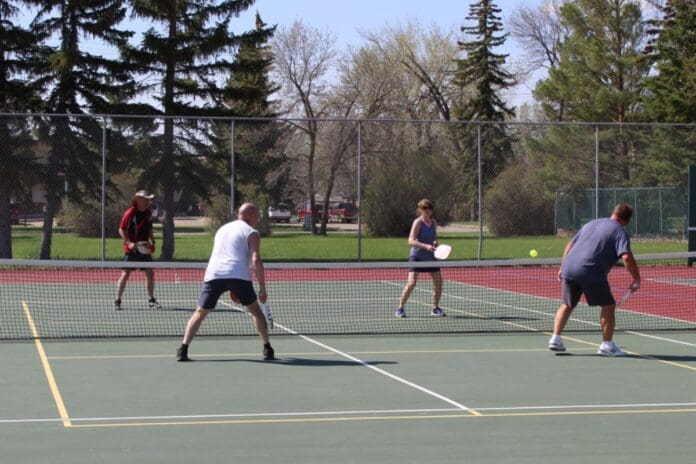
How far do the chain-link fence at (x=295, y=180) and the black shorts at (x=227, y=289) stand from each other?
11991 millimetres

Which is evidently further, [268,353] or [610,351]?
[610,351]

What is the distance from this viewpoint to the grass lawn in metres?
23.9

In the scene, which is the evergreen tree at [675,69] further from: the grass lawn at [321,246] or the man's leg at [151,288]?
the man's leg at [151,288]

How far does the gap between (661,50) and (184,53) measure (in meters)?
21.0

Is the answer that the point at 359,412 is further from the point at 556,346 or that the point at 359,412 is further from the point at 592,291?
the point at 556,346

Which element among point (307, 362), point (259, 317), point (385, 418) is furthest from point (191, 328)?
point (385, 418)

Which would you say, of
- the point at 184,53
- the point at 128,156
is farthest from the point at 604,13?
the point at 128,156

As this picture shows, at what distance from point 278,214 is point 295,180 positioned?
15.9ft

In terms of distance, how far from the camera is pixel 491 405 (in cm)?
870

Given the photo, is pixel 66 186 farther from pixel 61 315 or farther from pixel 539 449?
pixel 539 449

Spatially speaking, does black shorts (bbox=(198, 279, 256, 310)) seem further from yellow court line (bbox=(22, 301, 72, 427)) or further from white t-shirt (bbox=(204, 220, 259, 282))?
yellow court line (bbox=(22, 301, 72, 427))

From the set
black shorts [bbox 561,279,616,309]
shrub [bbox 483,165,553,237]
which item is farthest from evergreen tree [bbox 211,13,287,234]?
black shorts [bbox 561,279,616,309]

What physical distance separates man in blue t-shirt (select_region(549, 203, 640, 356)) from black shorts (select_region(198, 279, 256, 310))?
3092mm

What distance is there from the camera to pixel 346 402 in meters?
8.82
